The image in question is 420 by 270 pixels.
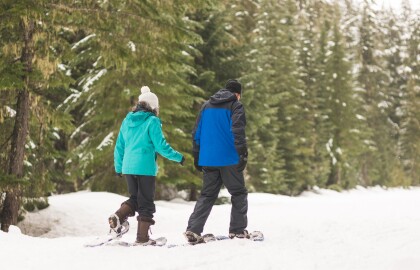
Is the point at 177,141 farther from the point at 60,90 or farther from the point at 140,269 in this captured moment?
the point at 140,269

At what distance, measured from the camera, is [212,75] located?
1866 cm

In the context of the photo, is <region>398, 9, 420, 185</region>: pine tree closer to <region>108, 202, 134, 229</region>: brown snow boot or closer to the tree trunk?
the tree trunk

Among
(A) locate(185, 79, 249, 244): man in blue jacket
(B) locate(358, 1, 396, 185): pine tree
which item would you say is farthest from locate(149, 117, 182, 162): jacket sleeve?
(B) locate(358, 1, 396, 185): pine tree

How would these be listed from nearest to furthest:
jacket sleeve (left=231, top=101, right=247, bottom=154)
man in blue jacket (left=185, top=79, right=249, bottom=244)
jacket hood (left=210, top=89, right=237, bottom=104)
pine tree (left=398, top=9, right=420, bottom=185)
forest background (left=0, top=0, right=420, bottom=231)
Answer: jacket sleeve (left=231, top=101, right=247, bottom=154), man in blue jacket (left=185, top=79, right=249, bottom=244), jacket hood (left=210, top=89, right=237, bottom=104), forest background (left=0, top=0, right=420, bottom=231), pine tree (left=398, top=9, right=420, bottom=185)

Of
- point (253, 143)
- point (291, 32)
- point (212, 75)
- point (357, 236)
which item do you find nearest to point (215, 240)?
point (357, 236)

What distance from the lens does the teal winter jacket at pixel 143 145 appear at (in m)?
6.69

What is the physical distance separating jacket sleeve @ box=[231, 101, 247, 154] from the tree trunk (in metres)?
4.70

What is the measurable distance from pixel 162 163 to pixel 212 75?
532 cm

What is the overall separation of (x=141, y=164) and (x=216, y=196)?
122 cm

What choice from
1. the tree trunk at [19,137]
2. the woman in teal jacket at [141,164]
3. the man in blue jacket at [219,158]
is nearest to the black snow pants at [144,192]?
the woman in teal jacket at [141,164]

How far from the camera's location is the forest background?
9906 millimetres

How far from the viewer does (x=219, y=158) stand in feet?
22.9

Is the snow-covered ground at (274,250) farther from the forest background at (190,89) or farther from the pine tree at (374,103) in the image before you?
the pine tree at (374,103)

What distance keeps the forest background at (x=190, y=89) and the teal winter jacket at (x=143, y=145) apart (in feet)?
10.5
